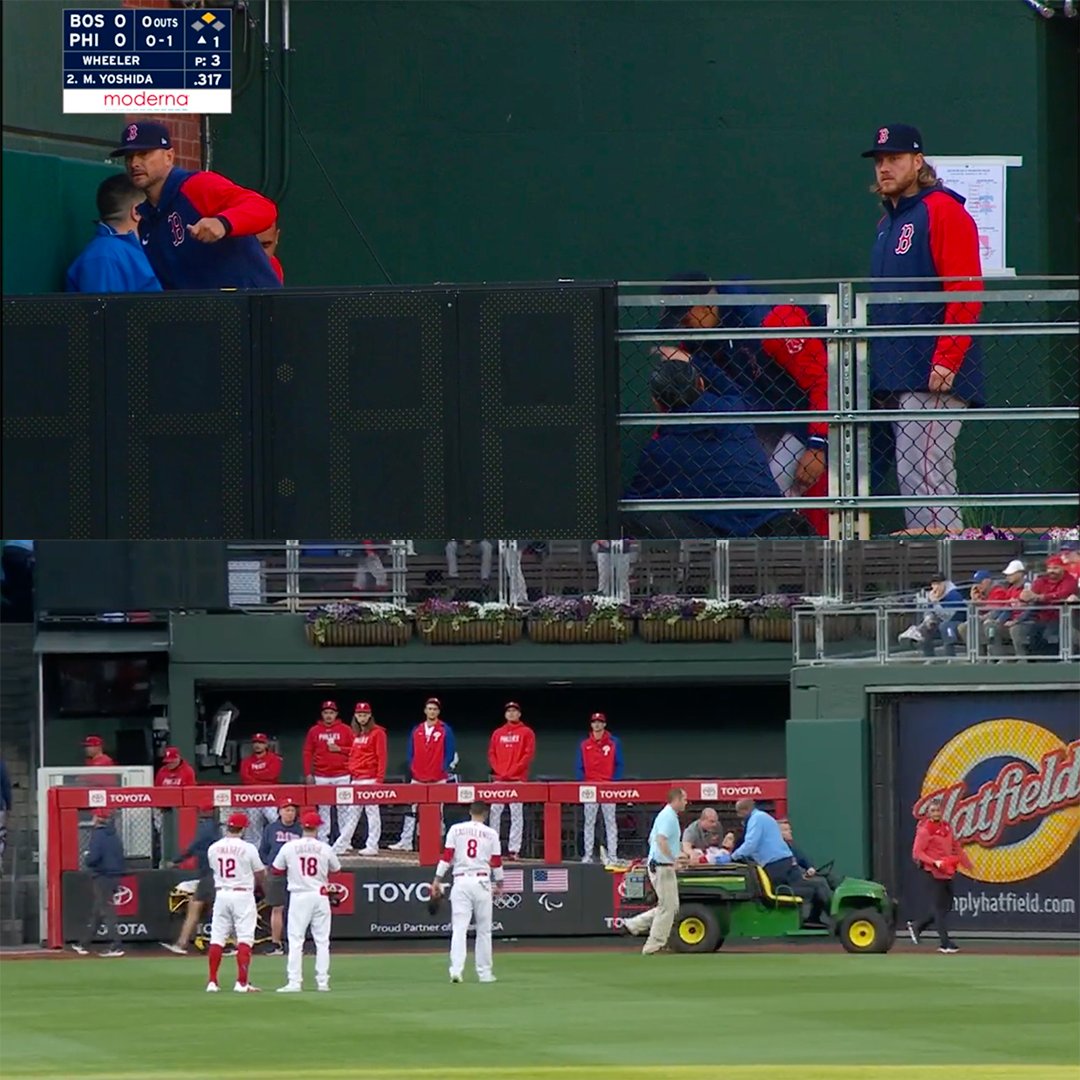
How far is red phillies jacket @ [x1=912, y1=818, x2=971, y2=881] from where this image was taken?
22.2 metres

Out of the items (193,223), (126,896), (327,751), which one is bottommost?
(126,896)

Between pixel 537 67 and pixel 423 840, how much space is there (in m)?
9.90

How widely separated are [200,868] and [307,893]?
12.4 feet

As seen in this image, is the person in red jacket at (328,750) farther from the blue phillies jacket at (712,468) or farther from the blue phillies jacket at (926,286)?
the blue phillies jacket at (712,468)

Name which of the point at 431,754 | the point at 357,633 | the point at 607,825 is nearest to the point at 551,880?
the point at 607,825

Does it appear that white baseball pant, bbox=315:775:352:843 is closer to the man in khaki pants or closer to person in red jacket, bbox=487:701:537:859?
person in red jacket, bbox=487:701:537:859

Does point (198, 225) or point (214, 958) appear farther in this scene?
point (214, 958)

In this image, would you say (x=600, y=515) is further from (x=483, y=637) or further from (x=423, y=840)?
(x=483, y=637)

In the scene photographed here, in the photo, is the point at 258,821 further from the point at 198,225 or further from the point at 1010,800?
the point at 198,225

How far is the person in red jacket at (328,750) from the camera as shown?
27.3m

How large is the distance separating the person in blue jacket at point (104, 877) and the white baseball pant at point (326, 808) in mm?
2066

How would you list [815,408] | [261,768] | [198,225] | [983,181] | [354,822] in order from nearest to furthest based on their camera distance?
1. [815,408]
2. [198,225]
3. [354,822]
4. [261,768]
5. [983,181]

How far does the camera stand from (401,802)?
79.8 feet

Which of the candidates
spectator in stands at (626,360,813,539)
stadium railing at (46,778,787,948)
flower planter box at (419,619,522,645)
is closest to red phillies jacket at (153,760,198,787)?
stadium railing at (46,778,787,948)
